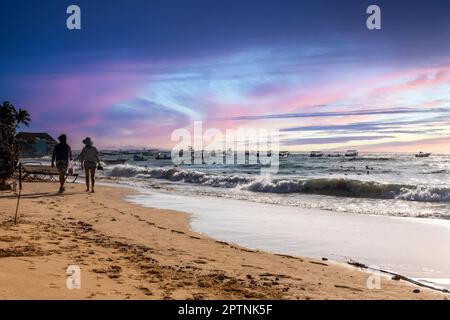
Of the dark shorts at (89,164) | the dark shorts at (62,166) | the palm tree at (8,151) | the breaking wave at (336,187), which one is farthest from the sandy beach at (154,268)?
the breaking wave at (336,187)

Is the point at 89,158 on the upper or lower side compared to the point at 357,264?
upper

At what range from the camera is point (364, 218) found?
12.8 metres

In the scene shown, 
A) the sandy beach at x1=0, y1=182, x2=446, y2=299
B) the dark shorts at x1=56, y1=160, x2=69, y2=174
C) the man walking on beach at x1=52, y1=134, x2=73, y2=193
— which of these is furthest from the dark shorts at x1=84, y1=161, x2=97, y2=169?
the sandy beach at x1=0, y1=182, x2=446, y2=299

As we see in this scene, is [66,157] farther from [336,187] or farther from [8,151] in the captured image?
[336,187]

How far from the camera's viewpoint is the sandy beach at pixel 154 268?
4.75m

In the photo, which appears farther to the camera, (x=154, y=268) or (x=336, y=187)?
(x=336, y=187)

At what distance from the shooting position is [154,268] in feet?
19.2

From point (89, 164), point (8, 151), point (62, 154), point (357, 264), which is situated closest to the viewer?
point (357, 264)

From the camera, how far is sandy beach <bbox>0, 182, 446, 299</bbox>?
15.6 feet

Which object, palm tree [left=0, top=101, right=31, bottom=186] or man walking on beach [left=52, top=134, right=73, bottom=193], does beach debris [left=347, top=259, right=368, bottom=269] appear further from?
man walking on beach [left=52, top=134, right=73, bottom=193]

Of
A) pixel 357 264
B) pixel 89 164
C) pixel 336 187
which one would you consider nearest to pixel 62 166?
pixel 89 164
